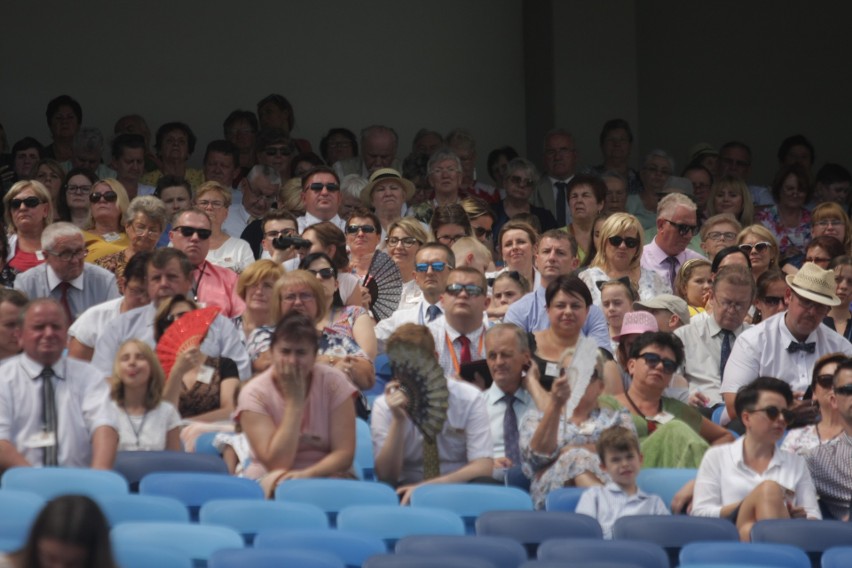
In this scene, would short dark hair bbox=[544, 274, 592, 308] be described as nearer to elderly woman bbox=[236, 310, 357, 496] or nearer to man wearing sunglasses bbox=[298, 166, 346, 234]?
elderly woman bbox=[236, 310, 357, 496]

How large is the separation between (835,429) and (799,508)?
0.57 meters

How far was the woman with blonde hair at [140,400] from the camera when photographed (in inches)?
284

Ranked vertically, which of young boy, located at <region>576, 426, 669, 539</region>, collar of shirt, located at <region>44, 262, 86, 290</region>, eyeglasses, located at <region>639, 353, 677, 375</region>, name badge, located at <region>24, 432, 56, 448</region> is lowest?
young boy, located at <region>576, 426, 669, 539</region>

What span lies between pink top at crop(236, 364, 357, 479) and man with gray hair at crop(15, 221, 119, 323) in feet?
6.35

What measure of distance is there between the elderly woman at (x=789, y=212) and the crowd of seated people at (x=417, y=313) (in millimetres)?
18

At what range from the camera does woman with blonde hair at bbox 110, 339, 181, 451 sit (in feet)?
23.7

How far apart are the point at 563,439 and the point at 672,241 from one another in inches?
126

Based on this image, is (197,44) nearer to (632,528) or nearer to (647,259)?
(647,259)

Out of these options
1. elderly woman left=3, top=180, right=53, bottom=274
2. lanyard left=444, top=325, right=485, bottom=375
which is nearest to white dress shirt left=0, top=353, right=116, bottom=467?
lanyard left=444, top=325, right=485, bottom=375

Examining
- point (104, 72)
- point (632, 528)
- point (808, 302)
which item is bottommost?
point (632, 528)

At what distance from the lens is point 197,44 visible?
526 inches

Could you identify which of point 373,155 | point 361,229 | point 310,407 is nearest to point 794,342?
point 361,229

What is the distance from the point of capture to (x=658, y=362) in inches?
308

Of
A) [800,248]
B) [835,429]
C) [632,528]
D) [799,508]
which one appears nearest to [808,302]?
[835,429]
